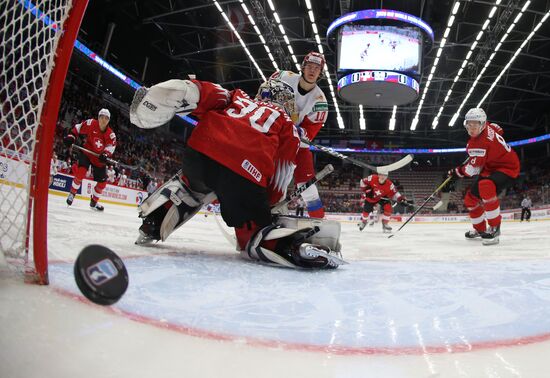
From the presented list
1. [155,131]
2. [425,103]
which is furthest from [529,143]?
[155,131]

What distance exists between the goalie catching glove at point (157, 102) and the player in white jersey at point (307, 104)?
4.16 feet

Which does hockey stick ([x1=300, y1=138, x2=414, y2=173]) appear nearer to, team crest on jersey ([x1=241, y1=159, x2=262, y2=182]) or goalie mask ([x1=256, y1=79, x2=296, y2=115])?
goalie mask ([x1=256, y1=79, x2=296, y2=115])

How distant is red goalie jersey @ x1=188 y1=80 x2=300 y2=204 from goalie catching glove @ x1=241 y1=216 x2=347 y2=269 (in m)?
0.23

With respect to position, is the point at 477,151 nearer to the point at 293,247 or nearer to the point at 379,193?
the point at 293,247

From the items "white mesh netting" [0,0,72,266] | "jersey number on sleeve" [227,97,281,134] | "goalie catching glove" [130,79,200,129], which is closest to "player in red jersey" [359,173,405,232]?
"jersey number on sleeve" [227,97,281,134]

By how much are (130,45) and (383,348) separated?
14871mm

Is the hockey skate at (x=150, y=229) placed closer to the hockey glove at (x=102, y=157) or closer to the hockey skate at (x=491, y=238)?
the hockey skate at (x=491, y=238)

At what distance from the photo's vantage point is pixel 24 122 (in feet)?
3.20

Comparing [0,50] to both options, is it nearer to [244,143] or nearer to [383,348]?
[244,143]

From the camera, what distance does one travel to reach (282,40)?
44.1ft

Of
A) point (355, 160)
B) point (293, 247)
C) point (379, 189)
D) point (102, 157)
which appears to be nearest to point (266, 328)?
point (293, 247)

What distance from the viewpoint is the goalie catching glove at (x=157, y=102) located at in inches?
64.4

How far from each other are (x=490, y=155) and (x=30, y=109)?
4.01 meters

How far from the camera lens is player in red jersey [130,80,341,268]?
1677 mm
